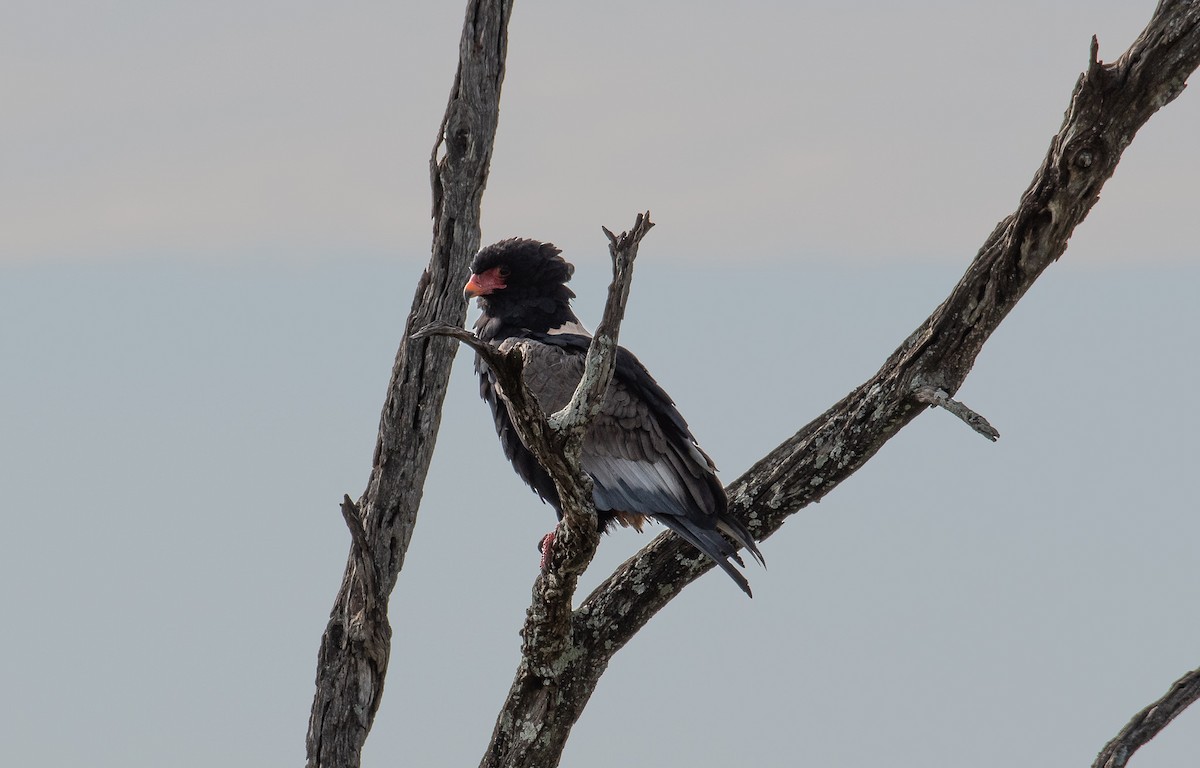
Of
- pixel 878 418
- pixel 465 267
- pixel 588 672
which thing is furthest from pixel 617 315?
pixel 465 267

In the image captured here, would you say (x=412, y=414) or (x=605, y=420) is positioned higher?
(x=412, y=414)

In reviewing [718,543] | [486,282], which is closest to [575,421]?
[718,543]

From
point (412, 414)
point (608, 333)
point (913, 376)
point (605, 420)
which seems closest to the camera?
point (608, 333)

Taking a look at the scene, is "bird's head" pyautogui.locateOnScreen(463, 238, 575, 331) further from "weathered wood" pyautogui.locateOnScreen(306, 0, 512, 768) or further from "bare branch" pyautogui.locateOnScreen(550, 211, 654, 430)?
"bare branch" pyautogui.locateOnScreen(550, 211, 654, 430)

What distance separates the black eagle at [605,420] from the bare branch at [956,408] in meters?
1.12

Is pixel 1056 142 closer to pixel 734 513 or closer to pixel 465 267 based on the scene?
pixel 734 513

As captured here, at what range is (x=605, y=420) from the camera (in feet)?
22.9

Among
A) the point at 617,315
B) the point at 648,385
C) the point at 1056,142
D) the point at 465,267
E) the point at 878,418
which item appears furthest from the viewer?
the point at 465,267

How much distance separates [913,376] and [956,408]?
420 millimetres

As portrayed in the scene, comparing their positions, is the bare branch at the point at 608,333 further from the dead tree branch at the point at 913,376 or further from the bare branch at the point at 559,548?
the dead tree branch at the point at 913,376

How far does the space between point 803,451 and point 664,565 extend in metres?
0.87

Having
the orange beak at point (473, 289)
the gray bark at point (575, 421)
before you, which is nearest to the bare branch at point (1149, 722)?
the gray bark at point (575, 421)

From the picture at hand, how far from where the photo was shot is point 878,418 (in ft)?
19.6

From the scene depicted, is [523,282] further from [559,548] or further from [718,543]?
[559,548]
